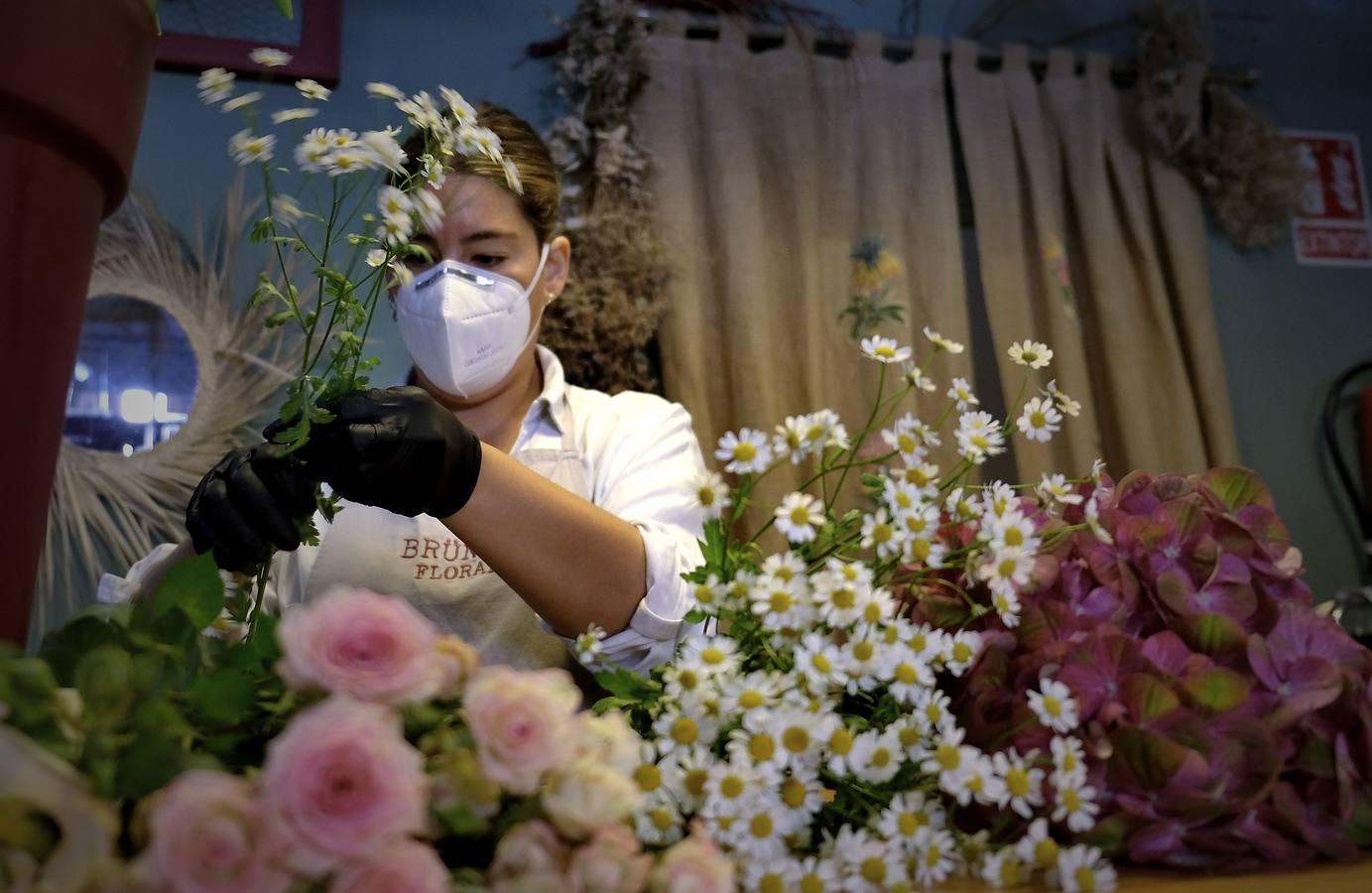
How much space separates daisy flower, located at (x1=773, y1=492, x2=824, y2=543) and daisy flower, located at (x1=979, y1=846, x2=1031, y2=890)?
15 centimetres

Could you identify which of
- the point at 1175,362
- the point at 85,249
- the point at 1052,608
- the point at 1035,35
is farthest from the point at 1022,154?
the point at 85,249

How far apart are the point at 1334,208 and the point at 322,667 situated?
2600 mm

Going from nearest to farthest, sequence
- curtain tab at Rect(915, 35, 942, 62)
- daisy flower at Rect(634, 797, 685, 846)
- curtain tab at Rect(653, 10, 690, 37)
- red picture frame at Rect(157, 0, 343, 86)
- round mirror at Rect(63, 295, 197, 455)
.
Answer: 1. daisy flower at Rect(634, 797, 685, 846)
2. round mirror at Rect(63, 295, 197, 455)
3. red picture frame at Rect(157, 0, 343, 86)
4. curtain tab at Rect(653, 10, 690, 37)
5. curtain tab at Rect(915, 35, 942, 62)

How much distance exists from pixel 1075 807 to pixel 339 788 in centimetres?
30

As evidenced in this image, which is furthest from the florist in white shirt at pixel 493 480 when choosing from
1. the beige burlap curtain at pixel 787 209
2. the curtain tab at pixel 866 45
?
the curtain tab at pixel 866 45

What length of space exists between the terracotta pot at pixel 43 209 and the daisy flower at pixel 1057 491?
43 cm

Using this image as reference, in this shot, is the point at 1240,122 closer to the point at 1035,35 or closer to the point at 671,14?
the point at 1035,35

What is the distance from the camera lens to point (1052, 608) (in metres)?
0.50

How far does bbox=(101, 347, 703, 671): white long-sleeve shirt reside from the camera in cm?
104

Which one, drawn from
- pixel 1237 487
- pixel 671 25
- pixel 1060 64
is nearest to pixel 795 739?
pixel 1237 487

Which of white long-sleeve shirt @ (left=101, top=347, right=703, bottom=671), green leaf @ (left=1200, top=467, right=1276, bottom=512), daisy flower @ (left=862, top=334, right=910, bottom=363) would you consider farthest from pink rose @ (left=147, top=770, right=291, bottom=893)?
white long-sleeve shirt @ (left=101, top=347, right=703, bottom=671)

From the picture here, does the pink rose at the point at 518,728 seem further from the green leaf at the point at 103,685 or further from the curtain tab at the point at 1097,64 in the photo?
the curtain tab at the point at 1097,64

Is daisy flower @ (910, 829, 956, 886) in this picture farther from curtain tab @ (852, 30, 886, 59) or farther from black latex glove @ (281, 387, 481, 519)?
curtain tab @ (852, 30, 886, 59)

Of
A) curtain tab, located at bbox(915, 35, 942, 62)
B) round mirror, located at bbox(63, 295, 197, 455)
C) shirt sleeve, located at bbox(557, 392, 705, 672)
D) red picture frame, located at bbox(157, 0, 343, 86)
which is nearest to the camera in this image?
shirt sleeve, located at bbox(557, 392, 705, 672)
